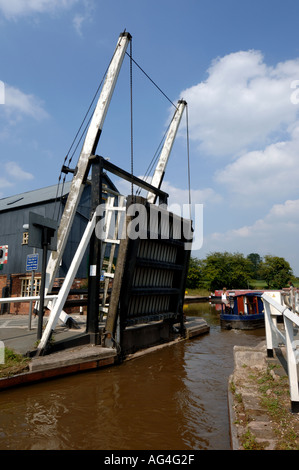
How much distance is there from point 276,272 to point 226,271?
10.9 metres

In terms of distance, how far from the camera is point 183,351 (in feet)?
32.0

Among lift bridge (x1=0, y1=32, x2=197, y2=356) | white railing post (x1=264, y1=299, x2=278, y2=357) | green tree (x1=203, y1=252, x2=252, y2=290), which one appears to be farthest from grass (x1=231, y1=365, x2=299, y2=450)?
green tree (x1=203, y1=252, x2=252, y2=290)

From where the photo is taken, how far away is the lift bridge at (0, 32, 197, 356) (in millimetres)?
8031

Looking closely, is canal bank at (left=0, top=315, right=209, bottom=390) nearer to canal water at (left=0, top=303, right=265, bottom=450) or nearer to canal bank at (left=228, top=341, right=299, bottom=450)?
canal water at (left=0, top=303, right=265, bottom=450)

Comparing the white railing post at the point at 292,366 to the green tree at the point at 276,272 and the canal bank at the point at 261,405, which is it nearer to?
the canal bank at the point at 261,405

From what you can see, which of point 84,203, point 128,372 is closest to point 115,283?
point 128,372

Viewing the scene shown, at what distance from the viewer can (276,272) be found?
206 feet

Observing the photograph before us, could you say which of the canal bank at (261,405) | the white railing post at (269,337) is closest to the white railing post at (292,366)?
the canal bank at (261,405)

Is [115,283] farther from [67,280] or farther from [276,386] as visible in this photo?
[276,386]

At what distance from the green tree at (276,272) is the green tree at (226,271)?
361 cm

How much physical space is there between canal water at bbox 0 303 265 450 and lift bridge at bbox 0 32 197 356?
119cm

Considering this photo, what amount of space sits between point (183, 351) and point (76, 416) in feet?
18.6

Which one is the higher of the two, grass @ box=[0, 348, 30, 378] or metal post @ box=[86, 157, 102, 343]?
metal post @ box=[86, 157, 102, 343]

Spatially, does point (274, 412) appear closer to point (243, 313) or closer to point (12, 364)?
point (12, 364)
